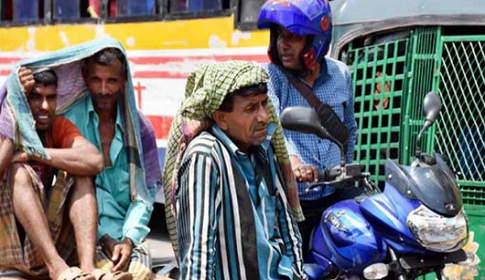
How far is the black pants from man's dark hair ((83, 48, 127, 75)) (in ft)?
3.43

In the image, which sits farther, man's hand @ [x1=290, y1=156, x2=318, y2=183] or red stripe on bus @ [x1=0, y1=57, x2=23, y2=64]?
red stripe on bus @ [x1=0, y1=57, x2=23, y2=64]

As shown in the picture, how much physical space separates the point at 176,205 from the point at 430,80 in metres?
2.88

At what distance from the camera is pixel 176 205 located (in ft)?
9.82

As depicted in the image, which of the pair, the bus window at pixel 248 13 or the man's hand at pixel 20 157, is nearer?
the man's hand at pixel 20 157

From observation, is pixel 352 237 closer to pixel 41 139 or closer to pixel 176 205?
pixel 176 205

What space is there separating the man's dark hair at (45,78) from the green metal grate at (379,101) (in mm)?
2408

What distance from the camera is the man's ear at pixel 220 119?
9.56ft

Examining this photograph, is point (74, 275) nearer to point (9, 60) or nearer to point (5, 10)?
point (9, 60)

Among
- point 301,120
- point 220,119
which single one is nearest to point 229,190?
point 220,119

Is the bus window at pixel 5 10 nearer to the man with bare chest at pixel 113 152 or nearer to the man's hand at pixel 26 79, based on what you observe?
the man with bare chest at pixel 113 152

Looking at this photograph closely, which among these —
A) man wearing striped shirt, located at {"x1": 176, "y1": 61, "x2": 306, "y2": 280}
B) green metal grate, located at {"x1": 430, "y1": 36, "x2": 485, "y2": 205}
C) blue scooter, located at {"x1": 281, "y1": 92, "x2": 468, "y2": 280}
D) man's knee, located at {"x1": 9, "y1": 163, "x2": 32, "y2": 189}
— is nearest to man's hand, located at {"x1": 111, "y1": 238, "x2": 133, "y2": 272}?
man's knee, located at {"x1": 9, "y1": 163, "x2": 32, "y2": 189}

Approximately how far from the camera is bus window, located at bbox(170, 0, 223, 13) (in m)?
7.49

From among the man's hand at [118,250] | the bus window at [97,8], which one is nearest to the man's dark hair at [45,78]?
the man's hand at [118,250]

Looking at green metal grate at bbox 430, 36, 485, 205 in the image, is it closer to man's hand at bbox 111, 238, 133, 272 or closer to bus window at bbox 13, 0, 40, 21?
man's hand at bbox 111, 238, 133, 272
